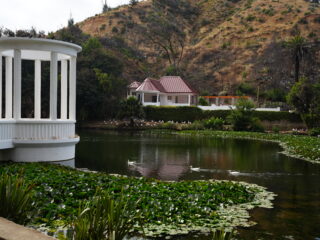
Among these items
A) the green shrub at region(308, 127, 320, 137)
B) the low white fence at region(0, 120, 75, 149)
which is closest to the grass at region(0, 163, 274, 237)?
the low white fence at region(0, 120, 75, 149)

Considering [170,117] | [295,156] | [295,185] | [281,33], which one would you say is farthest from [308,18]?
[295,185]

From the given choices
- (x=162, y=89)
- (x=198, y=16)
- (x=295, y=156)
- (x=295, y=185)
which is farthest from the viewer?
(x=198, y=16)

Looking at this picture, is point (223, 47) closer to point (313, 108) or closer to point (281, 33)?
point (281, 33)

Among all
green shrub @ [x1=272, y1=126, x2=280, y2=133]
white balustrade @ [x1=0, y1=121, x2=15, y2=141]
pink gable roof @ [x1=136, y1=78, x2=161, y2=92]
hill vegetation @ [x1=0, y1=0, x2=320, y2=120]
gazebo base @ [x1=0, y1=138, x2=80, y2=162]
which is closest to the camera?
white balustrade @ [x1=0, y1=121, x2=15, y2=141]

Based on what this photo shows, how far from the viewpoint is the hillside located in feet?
231

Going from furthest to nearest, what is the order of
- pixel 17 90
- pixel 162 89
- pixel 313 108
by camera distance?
pixel 162 89, pixel 313 108, pixel 17 90

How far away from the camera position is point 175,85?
58.0m

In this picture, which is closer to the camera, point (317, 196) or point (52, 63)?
point (317, 196)

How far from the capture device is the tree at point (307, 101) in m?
39.1

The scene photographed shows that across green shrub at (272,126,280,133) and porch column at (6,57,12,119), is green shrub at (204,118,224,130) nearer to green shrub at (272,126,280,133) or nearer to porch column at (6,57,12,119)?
green shrub at (272,126,280,133)

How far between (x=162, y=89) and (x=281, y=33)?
36.2 metres

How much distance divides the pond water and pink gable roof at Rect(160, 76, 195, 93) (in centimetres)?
3162

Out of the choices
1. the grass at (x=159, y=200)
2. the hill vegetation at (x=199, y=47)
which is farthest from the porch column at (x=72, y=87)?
the hill vegetation at (x=199, y=47)

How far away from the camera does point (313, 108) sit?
128 ft
